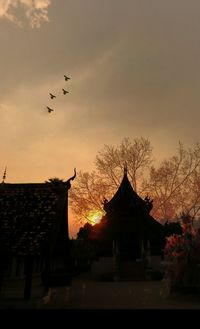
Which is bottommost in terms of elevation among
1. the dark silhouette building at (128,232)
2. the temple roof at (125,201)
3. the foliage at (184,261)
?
the foliage at (184,261)

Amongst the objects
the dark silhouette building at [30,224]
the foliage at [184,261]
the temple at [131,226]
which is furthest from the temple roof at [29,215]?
the temple at [131,226]

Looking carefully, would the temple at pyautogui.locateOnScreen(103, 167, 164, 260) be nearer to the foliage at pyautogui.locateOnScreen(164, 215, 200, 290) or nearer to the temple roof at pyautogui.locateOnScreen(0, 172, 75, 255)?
the foliage at pyautogui.locateOnScreen(164, 215, 200, 290)

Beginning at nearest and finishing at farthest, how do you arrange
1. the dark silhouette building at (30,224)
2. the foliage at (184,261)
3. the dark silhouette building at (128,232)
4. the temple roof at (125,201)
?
the dark silhouette building at (30,224) → the foliage at (184,261) → the dark silhouette building at (128,232) → the temple roof at (125,201)

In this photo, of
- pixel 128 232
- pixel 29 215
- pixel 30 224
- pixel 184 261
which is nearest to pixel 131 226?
pixel 128 232

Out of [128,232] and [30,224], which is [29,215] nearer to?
[30,224]

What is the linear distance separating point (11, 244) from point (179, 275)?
9.70 metres

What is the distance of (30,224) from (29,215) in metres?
0.63

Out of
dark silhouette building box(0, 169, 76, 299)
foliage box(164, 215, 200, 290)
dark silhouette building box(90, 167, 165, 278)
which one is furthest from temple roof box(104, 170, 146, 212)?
dark silhouette building box(0, 169, 76, 299)

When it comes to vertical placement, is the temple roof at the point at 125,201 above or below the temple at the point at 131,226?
above

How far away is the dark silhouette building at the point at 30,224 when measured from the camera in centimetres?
990

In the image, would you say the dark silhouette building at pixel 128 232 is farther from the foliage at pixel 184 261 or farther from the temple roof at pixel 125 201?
the foliage at pixel 184 261

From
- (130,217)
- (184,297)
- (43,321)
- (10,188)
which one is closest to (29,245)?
(10,188)

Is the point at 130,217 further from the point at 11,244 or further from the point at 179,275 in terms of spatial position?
the point at 11,244

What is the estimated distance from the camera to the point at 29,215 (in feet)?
37.7
